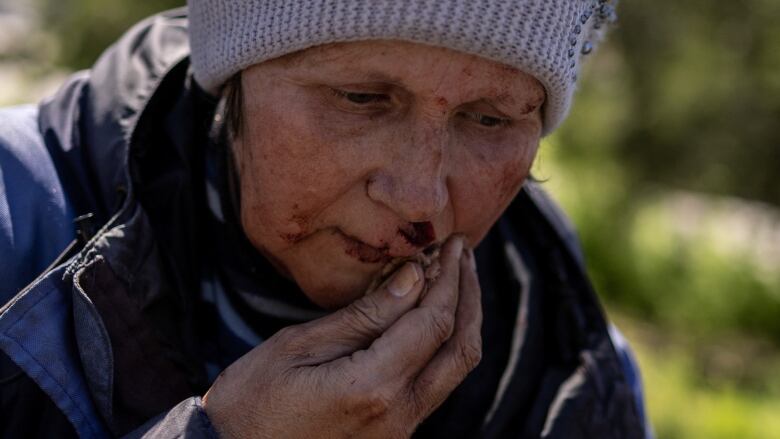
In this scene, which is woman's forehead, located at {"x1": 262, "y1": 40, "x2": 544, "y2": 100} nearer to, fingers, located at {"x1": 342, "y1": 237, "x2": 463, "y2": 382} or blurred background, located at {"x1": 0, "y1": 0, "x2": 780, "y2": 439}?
fingers, located at {"x1": 342, "y1": 237, "x2": 463, "y2": 382}

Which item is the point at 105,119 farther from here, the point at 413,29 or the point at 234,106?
the point at 413,29

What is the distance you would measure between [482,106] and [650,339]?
23.4 feet

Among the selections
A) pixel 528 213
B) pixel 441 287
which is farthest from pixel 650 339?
pixel 441 287

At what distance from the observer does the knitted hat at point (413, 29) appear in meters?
1.87

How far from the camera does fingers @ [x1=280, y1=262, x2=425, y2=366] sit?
6.57 feet

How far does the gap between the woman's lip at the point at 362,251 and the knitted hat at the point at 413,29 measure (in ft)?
1.47

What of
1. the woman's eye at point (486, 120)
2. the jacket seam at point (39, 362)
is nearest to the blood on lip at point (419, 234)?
the woman's eye at point (486, 120)

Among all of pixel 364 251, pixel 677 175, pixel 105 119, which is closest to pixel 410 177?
pixel 364 251

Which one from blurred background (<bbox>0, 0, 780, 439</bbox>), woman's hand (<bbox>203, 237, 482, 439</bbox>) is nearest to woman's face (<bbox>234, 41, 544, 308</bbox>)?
woman's hand (<bbox>203, 237, 482, 439</bbox>)

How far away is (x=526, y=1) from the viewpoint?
6.48 ft

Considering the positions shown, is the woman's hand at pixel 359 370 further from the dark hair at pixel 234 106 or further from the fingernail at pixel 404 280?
the dark hair at pixel 234 106

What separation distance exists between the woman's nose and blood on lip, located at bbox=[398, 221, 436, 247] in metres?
0.08

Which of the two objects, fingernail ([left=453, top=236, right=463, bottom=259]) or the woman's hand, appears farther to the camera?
fingernail ([left=453, top=236, right=463, bottom=259])

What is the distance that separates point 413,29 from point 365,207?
410mm
